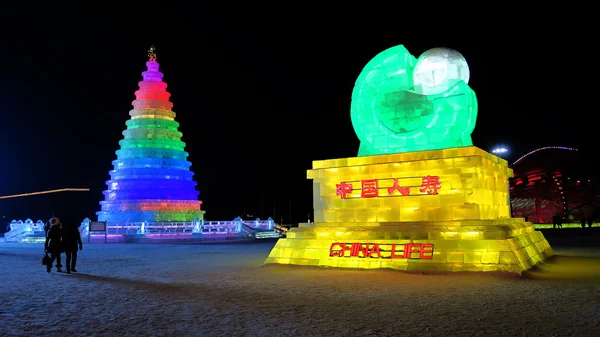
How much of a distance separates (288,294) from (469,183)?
6317mm

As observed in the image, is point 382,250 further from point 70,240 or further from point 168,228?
point 168,228

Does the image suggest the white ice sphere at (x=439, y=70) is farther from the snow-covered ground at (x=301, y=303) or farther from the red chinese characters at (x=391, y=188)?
the snow-covered ground at (x=301, y=303)

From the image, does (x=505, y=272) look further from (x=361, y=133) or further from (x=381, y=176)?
(x=361, y=133)

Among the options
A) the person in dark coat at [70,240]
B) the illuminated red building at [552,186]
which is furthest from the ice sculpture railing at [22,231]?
the illuminated red building at [552,186]

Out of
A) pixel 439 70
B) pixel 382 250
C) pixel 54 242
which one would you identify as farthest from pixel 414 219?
pixel 54 242

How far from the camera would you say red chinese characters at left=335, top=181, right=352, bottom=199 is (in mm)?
13672

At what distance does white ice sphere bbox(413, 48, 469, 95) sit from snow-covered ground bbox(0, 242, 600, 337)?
568cm

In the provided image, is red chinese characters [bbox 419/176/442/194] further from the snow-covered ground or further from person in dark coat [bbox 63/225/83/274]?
person in dark coat [bbox 63/225/83/274]

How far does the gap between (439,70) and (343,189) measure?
14.5ft

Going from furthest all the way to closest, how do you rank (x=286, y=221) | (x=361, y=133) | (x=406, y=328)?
(x=286, y=221)
(x=361, y=133)
(x=406, y=328)

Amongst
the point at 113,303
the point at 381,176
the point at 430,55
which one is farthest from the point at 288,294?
the point at 430,55

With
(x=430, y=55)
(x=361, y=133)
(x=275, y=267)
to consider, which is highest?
(x=430, y=55)

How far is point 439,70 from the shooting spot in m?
13.4

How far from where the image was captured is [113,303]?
7441 millimetres
